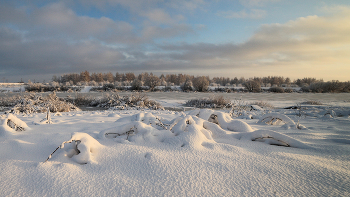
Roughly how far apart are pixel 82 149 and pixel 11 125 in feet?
4.96

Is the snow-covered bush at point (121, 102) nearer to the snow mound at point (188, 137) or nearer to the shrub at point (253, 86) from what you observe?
the snow mound at point (188, 137)

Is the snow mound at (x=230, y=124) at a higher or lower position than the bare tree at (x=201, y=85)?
lower

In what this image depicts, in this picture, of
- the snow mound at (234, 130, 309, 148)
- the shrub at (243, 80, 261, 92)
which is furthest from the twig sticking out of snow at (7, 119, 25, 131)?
the shrub at (243, 80, 261, 92)

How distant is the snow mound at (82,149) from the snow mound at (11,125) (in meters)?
1.08

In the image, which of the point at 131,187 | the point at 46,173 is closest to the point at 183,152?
the point at 131,187

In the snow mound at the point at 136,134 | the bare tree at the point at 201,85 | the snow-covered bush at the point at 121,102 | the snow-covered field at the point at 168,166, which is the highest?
the bare tree at the point at 201,85

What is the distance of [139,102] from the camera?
10.6 metres

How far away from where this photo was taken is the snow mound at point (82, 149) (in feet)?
4.31

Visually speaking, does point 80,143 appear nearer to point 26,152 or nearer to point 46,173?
point 46,173

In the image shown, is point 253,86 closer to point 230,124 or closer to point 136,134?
point 230,124

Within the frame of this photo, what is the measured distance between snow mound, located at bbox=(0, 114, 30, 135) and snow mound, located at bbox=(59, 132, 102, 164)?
3.54ft

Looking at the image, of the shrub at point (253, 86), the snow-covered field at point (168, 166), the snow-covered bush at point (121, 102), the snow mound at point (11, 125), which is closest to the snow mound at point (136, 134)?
the snow-covered field at point (168, 166)

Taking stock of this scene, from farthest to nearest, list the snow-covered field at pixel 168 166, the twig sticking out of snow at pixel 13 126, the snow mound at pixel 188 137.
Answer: the twig sticking out of snow at pixel 13 126 < the snow mound at pixel 188 137 < the snow-covered field at pixel 168 166

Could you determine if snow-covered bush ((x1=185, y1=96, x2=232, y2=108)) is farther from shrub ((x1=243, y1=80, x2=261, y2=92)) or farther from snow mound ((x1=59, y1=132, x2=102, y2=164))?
shrub ((x1=243, y1=80, x2=261, y2=92))
